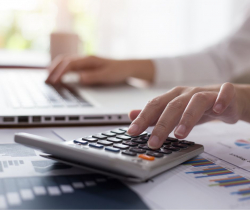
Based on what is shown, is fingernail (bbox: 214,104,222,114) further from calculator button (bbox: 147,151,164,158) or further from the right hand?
the right hand

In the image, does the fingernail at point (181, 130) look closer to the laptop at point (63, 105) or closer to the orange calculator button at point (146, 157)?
the orange calculator button at point (146, 157)

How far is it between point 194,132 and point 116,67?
1.43ft

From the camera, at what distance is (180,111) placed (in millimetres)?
408

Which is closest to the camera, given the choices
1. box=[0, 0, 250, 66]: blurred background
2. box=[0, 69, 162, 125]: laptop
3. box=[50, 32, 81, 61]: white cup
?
box=[0, 69, 162, 125]: laptop

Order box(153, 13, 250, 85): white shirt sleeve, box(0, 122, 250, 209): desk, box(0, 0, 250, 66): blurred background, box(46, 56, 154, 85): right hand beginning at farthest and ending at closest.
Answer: box(0, 0, 250, 66): blurred background
box(153, 13, 250, 85): white shirt sleeve
box(46, 56, 154, 85): right hand
box(0, 122, 250, 209): desk

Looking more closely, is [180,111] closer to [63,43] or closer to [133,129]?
[133,129]

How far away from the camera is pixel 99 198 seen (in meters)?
→ 0.27

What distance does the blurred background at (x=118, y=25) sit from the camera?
5.22 ft

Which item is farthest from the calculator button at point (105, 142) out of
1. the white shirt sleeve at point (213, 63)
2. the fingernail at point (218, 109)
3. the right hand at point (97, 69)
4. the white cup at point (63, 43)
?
the white cup at point (63, 43)

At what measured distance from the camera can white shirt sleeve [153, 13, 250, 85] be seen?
0.99 m

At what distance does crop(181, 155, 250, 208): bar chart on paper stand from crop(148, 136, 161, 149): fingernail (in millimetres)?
38

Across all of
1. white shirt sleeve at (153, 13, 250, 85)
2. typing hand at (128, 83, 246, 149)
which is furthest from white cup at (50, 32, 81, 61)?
typing hand at (128, 83, 246, 149)

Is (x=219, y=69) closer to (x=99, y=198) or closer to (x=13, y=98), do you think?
(x=13, y=98)

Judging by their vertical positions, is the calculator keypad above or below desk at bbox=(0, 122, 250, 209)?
above
